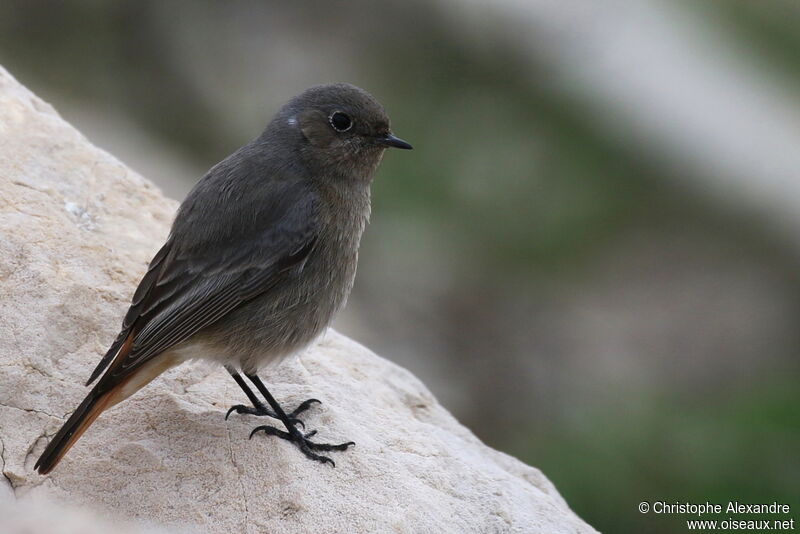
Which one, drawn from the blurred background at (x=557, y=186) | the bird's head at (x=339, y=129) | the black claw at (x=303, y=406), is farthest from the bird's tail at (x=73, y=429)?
the blurred background at (x=557, y=186)

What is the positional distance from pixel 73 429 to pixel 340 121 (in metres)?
2.20

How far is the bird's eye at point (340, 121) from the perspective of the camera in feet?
18.7

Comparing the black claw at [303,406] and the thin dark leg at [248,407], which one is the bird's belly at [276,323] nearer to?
the thin dark leg at [248,407]

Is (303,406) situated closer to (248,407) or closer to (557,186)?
(248,407)

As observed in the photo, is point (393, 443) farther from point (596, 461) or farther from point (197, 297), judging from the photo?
point (596, 461)

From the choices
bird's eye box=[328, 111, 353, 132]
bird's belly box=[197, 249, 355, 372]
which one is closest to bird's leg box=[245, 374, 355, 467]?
bird's belly box=[197, 249, 355, 372]

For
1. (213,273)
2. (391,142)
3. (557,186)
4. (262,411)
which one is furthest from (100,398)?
(557,186)

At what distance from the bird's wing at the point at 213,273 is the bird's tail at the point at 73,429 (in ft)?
0.97

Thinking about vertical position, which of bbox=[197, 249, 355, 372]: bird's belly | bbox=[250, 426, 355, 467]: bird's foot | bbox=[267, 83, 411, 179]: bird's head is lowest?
bbox=[250, 426, 355, 467]: bird's foot

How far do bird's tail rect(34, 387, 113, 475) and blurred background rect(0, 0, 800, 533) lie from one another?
4.76 metres

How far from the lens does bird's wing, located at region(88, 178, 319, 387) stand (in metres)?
4.84

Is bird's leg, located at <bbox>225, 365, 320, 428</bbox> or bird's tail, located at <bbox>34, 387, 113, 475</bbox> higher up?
bird's leg, located at <bbox>225, 365, 320, 428</bbox>

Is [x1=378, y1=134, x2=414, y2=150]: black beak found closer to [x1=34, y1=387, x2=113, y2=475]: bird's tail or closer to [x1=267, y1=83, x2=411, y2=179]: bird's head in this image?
[x1=267, y1=83, x2=411, y2=179]: bird's head

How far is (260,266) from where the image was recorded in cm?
511
